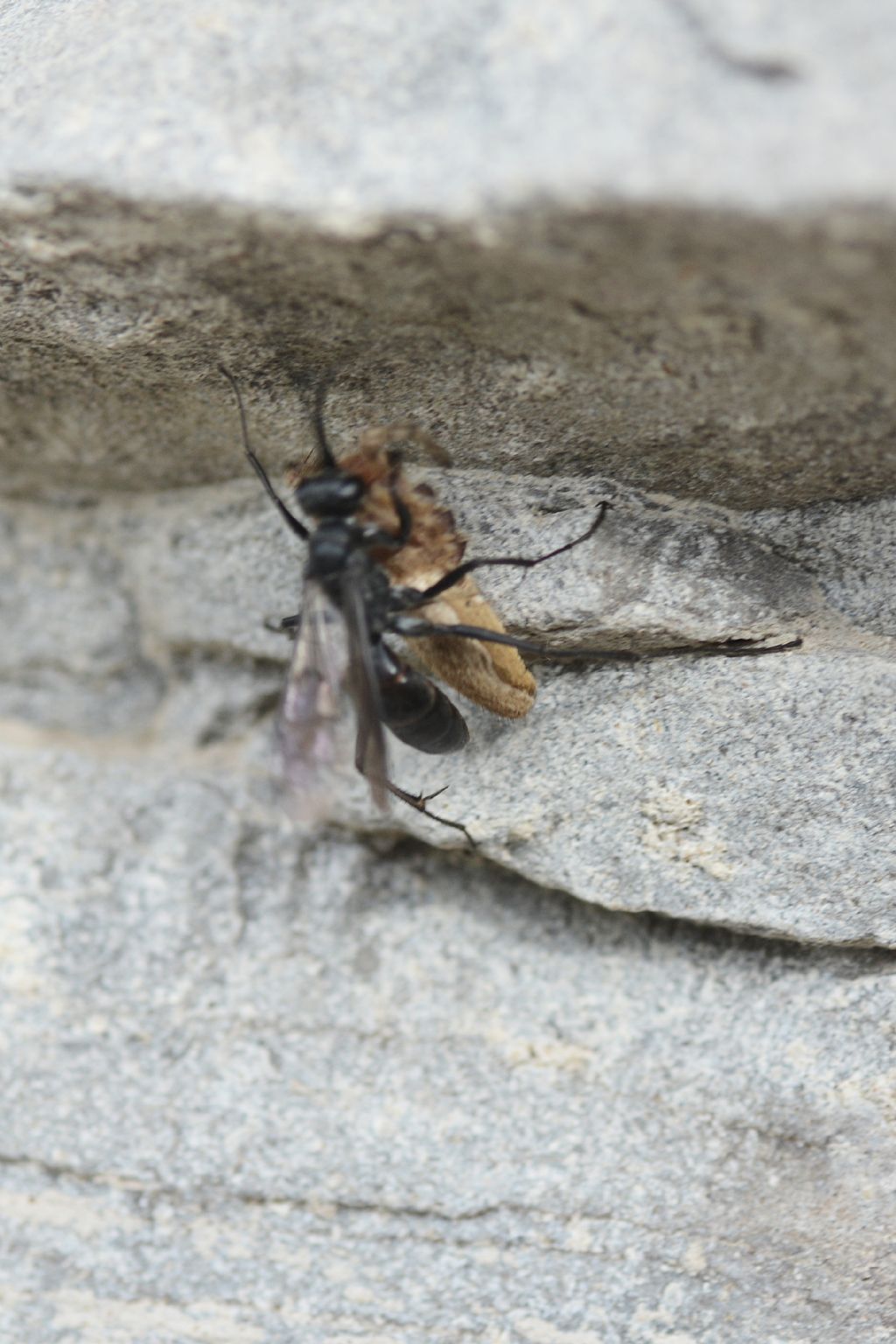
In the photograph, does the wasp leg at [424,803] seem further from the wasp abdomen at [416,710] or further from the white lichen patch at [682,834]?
the white lichen patch at [682,834]

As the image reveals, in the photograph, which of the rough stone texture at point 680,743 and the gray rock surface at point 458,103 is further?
the rough stone texture at point 680,743

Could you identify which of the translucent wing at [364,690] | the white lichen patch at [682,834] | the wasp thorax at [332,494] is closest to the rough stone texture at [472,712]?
the white lichen patch at [682,834]

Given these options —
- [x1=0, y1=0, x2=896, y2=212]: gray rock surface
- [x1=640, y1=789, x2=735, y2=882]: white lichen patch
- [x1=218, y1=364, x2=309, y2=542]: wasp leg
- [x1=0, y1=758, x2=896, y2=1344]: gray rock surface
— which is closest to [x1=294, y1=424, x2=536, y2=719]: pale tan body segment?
[x1=218, y1=364, x2=309, y2=542]: wasp leg

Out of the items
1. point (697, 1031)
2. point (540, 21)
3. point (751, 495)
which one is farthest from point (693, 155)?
point (697, 1031)

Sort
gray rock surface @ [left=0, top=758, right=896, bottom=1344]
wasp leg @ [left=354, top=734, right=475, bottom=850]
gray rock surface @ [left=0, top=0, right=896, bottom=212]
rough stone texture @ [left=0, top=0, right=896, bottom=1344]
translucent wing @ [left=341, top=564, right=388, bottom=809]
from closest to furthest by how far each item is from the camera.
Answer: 1. gray rock surface @ [left=0, top=0, right=896, bottom=212]
2. rough stone texture @ [left=0, top=0, right=896, bottom=1344]
3. translucent wing @ [left=341, top=564, right=388, bottom=809]
4. gray rock surface @ [left=0, top=758, right=896, bottom=1344]
5. wasp leg @ [left=354, top=734, right=475, bottom=850]

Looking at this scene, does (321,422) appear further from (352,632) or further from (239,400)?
(352,632)

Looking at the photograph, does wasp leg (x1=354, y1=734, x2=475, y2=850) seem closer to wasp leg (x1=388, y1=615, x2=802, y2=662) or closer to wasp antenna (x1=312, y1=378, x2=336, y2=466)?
wasp leg (x1=388, y1=615, x2=802, y2=662)

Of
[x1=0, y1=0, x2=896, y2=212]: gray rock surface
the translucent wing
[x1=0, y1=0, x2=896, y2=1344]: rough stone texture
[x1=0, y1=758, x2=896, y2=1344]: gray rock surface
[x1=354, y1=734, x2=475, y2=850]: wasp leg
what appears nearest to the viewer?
[x1=0, y1=0, x2=896, y2=212]: gray rock surface
